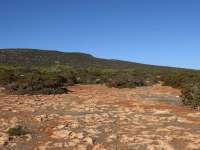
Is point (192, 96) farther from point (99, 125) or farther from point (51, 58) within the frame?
point (51, 58)

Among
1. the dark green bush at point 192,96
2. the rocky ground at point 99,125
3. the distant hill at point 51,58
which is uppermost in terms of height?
the distant hill at point 51,58

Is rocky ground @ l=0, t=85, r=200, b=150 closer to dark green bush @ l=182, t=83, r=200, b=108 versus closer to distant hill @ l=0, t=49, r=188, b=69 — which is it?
dark green bush @ l=182, t=83, r=200, b=108

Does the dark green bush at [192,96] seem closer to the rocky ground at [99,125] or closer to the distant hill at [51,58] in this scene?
the rocky ground at [99,125]

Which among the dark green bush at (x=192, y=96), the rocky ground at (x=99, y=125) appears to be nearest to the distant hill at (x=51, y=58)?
the dark green bush at (x=192, y=96)

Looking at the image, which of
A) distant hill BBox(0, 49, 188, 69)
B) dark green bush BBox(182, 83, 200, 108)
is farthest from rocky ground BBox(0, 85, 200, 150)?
distant hill BBox(0, 49, 188, 69)

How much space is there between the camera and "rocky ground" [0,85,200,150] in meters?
10.1

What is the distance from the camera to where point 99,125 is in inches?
491

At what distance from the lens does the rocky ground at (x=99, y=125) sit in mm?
10078

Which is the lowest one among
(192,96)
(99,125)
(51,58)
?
(99,125)

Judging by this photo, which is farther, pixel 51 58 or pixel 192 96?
pixel 51 58

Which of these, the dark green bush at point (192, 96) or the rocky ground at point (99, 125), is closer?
the rocky ground at point (99, 125)

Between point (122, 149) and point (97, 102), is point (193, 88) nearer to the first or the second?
point (97, 102)

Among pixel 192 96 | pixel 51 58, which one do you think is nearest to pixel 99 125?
pixel 192 96

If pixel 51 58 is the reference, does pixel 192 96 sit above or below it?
below
